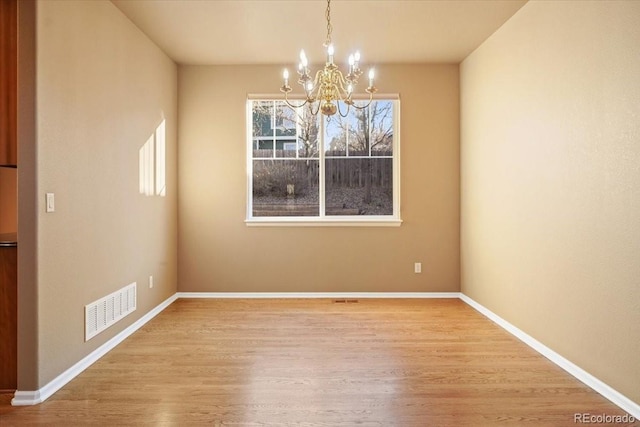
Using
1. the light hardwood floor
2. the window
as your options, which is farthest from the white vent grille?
the window

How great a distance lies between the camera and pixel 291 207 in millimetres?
4934

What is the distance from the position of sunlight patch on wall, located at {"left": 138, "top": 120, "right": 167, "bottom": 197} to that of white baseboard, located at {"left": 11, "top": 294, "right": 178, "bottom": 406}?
1.28 meters

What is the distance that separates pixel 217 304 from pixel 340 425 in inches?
108

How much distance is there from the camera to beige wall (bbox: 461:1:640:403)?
2311 millimetres

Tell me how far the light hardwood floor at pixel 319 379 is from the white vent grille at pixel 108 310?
0.23 meters

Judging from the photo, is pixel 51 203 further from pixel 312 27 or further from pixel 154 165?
pixel 312 27

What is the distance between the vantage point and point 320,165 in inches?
193

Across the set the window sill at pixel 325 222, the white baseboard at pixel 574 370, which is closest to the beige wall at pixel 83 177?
the window sill at pixel 325 222

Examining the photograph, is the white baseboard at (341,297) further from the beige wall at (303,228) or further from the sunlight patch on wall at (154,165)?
the sunlight patch on wall at (154,165)

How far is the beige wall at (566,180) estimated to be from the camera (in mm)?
2311

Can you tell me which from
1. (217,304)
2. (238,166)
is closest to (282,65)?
(238,166)

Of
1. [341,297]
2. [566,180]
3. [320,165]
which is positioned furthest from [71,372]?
[566,180]

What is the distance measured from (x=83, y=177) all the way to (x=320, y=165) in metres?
2.68

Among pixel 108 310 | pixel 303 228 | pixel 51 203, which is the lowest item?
pixel 108 310
